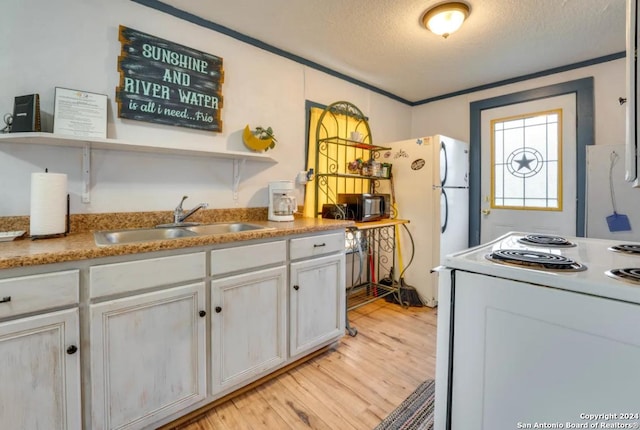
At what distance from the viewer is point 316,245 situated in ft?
6.46

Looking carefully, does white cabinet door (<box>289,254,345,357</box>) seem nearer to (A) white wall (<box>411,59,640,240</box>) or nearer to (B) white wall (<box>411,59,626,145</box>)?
(A) white wall (<box>411,59,640,240</box>)

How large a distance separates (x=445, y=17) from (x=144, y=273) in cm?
232

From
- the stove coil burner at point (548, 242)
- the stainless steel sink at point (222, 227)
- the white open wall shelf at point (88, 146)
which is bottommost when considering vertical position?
the stove coil burner at point (548, 242)

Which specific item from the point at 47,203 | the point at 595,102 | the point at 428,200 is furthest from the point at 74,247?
the point at 595,102

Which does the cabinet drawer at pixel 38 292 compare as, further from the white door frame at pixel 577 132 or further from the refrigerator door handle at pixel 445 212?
the white door frame at pixel 577 132

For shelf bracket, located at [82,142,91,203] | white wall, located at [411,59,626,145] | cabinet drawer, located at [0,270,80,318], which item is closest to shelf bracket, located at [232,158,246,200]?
shelf bracket, located at [82,142,91,203]

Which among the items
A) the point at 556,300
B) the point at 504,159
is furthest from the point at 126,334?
the point at 504,159

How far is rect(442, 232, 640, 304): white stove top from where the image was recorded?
2.33 ft

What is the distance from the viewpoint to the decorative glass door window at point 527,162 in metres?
2.92

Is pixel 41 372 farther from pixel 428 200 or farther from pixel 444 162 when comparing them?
pixel 444 162

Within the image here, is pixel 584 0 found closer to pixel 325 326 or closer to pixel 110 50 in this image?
pixel 325 326

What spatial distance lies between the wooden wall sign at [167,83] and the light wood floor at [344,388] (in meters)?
1.76

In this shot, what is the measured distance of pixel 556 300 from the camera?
2.54ft

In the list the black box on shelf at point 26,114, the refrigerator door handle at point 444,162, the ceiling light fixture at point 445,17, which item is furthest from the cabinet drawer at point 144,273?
the refrigerator door handle at point 444,162
